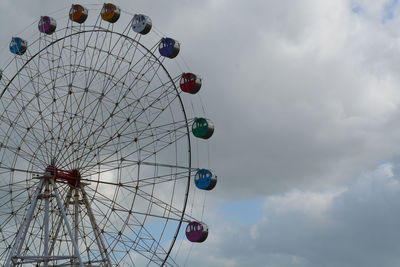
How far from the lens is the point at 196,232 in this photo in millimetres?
33812

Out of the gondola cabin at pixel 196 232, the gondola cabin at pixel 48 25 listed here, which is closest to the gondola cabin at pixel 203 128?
the gondola cabin at pixel 196 232

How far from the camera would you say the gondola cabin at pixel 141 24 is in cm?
3672

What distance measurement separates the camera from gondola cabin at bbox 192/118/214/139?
34875 millimetres

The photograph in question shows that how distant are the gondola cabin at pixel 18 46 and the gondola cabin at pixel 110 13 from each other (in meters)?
6.38

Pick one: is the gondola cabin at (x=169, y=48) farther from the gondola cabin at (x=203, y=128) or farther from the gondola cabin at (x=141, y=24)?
the gondola cabin at (x=203, y=128)

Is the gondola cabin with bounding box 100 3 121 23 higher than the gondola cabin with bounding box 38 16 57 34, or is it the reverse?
the gondola cabin with bounding box 38 16 57 34

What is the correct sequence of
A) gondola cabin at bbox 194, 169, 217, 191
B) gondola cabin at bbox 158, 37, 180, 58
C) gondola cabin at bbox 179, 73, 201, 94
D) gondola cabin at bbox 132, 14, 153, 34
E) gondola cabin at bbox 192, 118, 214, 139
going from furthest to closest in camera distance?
gondola cabin at bbox 132, 14, 153, 34 → gondola cabin at bbox 158, 37, 180, 58 → gondola cabin at bbox 179, 73, 201, 94 → gondola cabin at bbox 192, 118, 214, 139 → gondola cabin at bbox 194, 169, 217, 191

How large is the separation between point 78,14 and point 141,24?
460 centimetres

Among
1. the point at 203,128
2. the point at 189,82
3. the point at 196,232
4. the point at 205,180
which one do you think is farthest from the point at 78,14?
the point at 196,232

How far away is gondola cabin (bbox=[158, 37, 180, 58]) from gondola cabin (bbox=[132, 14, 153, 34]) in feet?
3.79

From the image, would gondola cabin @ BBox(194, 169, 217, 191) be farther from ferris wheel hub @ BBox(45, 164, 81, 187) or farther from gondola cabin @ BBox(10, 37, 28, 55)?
gondola cabin @ BBox(10, 37, 28, 55)

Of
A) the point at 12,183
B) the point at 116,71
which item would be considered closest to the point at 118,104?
the point at 116,71

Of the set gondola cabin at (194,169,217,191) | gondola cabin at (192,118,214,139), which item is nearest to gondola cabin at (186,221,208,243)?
gondola cabin at (194,169,217,191)

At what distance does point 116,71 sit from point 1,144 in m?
8.05
